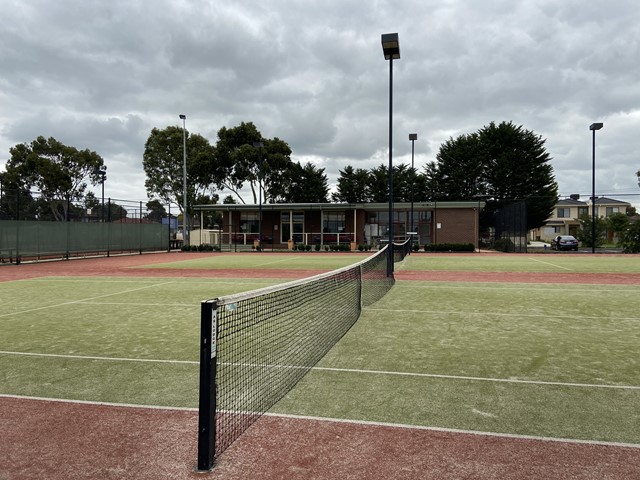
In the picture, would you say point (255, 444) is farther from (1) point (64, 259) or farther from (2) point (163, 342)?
(1) point (64, 259)

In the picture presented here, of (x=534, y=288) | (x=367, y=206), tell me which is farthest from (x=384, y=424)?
(x=367, y=206)

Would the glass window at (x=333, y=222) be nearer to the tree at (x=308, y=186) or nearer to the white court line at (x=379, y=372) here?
the tree at (x=308, y=186)

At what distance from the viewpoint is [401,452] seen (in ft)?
11.3

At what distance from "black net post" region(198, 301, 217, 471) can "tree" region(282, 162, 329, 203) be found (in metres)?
54.4

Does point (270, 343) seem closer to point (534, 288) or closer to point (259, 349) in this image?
point (259, 349)

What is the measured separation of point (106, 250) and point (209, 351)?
99.3ft

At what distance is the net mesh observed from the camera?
404 centimetres

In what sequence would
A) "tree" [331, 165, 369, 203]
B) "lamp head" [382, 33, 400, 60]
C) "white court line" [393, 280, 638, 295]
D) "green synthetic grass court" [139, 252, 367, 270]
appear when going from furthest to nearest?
"tree" [331, 165, 369, 203] → "green synthetic grass court" [139, 252, 367, 270] → "lamp head" [382, 33, 400, 60] → "white court line" [393, 280, 638, 295]

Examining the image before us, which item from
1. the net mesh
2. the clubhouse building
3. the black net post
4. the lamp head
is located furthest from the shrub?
the black net post

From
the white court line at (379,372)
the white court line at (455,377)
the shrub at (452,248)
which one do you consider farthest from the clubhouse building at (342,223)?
the white court line at (455,377)

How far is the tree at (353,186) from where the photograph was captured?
64.8 meters

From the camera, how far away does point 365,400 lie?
4.53m

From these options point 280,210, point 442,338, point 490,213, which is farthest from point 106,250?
point 490,213

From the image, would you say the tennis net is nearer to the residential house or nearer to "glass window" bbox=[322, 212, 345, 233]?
"glass window" bbox=[322, 212, 345, 233]
